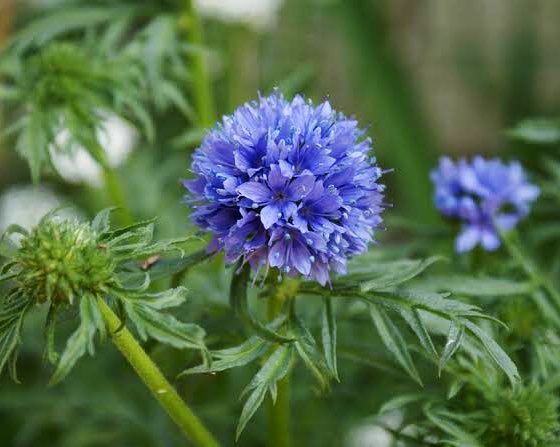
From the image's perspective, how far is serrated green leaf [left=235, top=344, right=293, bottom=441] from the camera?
86 cm

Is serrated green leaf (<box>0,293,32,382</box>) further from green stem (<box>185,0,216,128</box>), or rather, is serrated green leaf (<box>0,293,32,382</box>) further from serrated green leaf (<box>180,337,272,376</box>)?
green stem (<box>185,0,216,128</box>)

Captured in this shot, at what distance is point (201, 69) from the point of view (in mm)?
1437

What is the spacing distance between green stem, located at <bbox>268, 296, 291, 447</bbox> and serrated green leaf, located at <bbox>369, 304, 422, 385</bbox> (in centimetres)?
12

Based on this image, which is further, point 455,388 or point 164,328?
point 455,388

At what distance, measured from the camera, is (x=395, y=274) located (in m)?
1.00

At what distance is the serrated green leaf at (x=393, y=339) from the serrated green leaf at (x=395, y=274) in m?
0.03

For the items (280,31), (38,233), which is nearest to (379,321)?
(38,233)

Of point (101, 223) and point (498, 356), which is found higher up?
point (101, 223)

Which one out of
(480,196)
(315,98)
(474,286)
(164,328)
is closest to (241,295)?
(164,328)

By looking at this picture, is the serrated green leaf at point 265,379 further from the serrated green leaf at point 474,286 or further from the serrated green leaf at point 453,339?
the serrated green leaf at point 474,286

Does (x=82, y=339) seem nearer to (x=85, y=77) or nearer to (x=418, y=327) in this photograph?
(x=418, y=327)

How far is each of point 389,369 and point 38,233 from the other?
0.41m

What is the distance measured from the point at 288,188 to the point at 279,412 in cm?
29

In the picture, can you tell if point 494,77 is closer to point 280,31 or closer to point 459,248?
point 280,31
